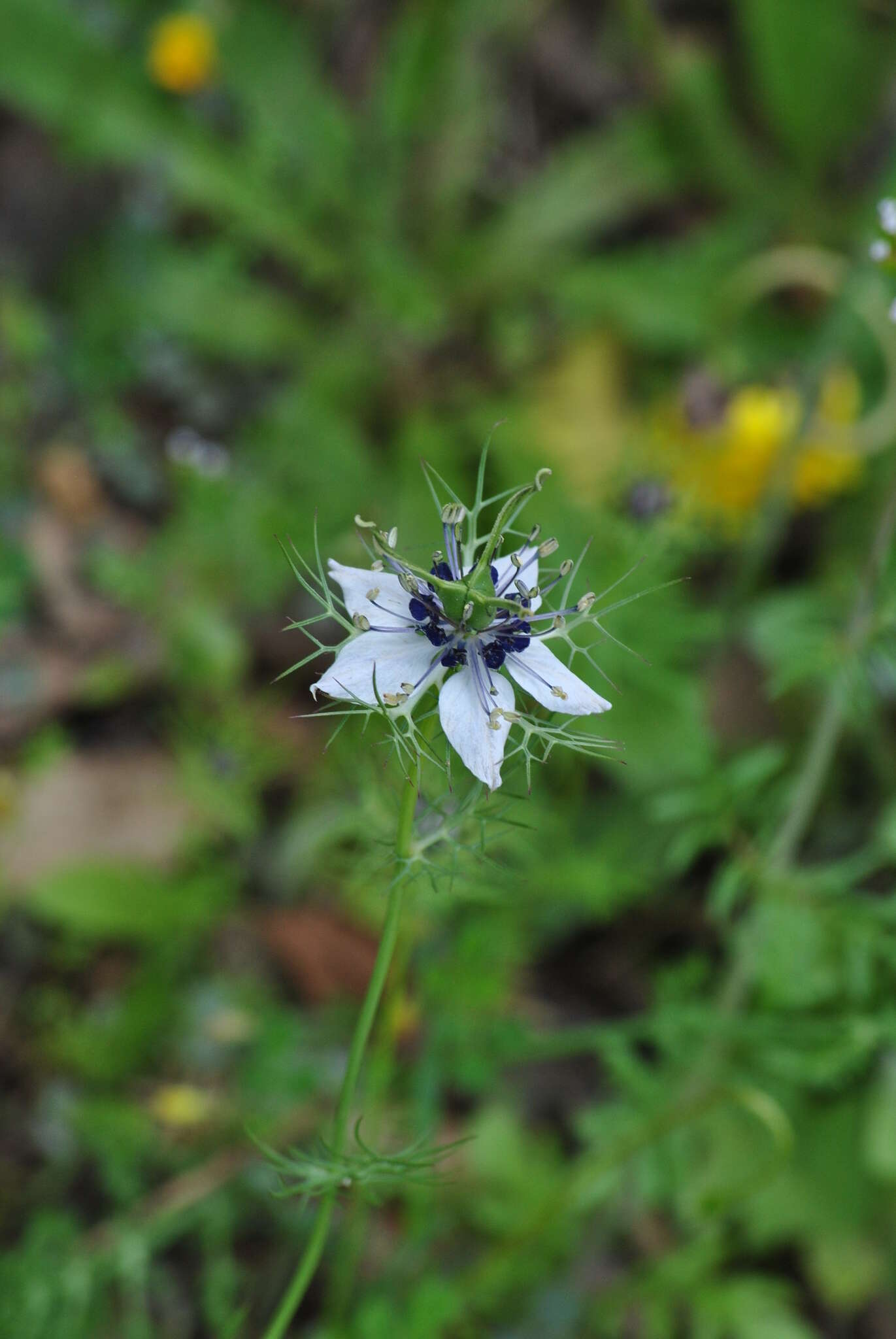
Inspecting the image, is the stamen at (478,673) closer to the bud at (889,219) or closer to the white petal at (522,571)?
the white petal at (522,571)

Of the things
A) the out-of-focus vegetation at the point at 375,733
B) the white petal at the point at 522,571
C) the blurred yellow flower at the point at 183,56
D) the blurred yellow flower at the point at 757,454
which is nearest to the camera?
the white petal at the point at 522,571

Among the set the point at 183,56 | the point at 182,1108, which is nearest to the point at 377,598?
the point at 182,1108

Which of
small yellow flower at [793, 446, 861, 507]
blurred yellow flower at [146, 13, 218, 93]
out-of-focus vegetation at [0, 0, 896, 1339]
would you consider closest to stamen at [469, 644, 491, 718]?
out-of-focus vegetation at [0, 0, 896, 1339]

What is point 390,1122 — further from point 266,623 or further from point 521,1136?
point 266,623

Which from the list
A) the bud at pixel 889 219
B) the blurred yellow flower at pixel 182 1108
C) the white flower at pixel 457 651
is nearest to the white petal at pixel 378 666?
the white flower at pixel 457 651

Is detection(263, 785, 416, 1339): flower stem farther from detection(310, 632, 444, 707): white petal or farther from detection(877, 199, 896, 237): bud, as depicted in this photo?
detection(877, 199, 896, 237): bud

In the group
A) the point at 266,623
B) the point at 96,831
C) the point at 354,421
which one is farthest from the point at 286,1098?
the point at 354,421
